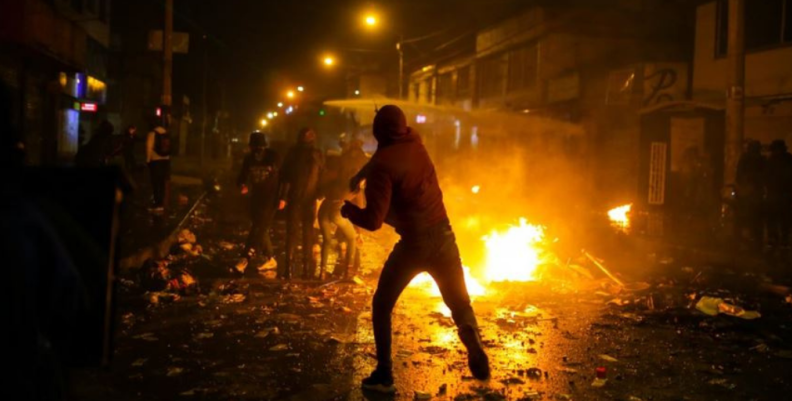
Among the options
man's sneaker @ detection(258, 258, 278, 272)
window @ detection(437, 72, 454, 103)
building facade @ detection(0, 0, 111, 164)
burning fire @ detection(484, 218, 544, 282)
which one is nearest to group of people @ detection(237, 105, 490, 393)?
burning fire @ detection(484, 218, 544, 282)

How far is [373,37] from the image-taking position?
53406 mm

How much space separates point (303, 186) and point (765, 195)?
8.66 metres

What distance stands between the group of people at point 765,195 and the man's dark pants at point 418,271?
9449 millimetres

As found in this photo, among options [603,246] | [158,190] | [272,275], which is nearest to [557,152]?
[603,246]

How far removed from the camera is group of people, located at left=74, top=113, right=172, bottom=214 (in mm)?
11711

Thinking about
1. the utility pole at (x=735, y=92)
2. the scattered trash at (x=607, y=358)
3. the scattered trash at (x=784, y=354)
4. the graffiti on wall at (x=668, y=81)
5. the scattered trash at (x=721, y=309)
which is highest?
the graffiti on wall at (x=668, y=81)

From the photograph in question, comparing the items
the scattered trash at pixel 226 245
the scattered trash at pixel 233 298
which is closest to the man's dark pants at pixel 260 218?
the scattered trash at pixel 233 298

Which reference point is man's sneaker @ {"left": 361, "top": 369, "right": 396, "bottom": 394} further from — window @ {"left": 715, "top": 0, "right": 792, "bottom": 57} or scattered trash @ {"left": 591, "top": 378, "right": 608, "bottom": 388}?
window @ {"left": 715, "top": 0, "right": 792, "bottom": 57}

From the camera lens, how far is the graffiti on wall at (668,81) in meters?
19.0

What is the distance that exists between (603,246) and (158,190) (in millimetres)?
8961

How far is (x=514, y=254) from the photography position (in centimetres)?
970

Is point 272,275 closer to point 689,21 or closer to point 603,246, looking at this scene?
point 603,246

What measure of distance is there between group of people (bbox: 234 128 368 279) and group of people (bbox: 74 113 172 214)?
407cm

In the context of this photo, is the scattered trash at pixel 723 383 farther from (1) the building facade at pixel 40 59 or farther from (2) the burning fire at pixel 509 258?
(1) the building facade at pixel 40 59
